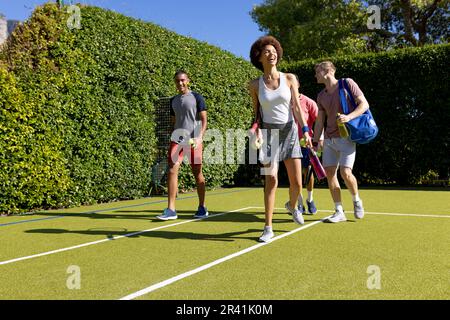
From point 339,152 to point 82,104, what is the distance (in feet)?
16.0

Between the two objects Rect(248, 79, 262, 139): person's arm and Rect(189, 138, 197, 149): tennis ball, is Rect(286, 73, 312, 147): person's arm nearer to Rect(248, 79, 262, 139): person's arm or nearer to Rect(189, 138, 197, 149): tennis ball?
Rect(248, 79, 262, 139): person's arm

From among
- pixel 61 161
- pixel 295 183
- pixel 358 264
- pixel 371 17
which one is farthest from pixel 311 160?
pixel 371 17

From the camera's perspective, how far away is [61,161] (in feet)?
25.7

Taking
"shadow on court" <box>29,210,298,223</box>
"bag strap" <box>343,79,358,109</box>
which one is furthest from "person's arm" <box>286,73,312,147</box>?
"shadow on court" <box>29,210,298,223</box>

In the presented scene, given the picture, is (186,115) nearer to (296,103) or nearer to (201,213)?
(201,213)

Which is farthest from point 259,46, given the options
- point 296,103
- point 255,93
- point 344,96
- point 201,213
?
point 201,213

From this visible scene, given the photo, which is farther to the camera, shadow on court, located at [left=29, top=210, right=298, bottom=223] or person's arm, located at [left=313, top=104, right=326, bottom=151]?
shadow on court, located at [left=29, top=210, right=298, bottom=223]

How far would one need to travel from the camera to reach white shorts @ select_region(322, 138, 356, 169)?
5770 mm

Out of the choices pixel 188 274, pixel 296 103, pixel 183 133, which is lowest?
pixel 188 274

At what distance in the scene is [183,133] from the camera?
6.34 m

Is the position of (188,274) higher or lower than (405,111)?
lower

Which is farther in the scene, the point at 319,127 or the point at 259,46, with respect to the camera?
the point at 319,127
